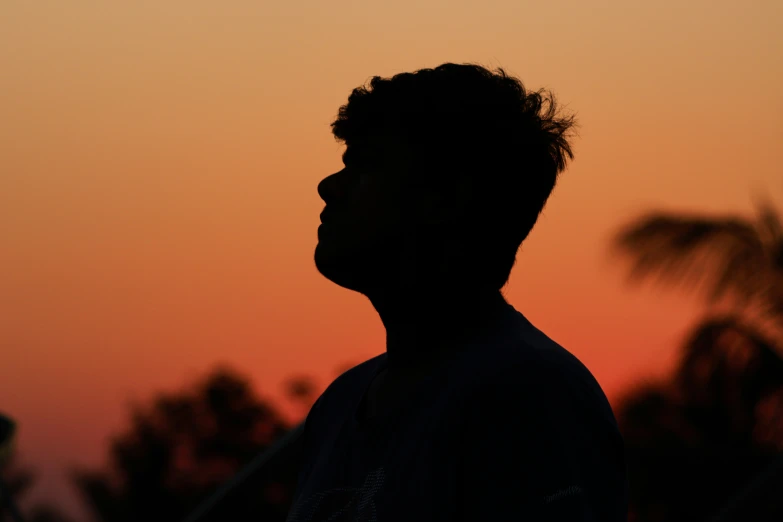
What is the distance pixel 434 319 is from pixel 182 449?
16093mm

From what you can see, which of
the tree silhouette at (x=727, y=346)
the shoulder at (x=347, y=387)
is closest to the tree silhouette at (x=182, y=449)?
the tree silhouette at (x=727, y=346)

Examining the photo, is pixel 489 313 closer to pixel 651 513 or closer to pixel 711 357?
pixel 711 357

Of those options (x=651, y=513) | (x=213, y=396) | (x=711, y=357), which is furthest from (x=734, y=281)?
(x=213, y=396)

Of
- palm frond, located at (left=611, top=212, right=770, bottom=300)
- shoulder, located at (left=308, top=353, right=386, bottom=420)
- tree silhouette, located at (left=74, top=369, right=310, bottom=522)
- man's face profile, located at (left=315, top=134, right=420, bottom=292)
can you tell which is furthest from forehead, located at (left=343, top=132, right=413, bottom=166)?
tree silhouette, located at (left=74, top=369, right=310, bottom=522)

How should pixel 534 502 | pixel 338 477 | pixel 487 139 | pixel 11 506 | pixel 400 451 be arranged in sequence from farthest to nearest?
pixel 11 506
pixel 487 139
pixel 338 477
pixel 400 451
pixel 534 502

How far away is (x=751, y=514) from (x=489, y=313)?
2.35 feet

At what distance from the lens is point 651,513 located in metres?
11.4

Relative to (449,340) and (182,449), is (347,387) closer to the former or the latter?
(449,340)

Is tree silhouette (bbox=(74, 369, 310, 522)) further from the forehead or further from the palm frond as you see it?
the forehead

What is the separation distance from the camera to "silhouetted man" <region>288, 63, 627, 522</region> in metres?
1.60

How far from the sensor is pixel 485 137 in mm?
2072

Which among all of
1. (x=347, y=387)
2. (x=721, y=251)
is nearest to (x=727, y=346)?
(x=721, y=251)

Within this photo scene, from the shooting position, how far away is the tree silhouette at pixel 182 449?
1673cm

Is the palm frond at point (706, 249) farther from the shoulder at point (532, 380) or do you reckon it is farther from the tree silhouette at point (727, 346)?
the shoulder at point (532, 380)
